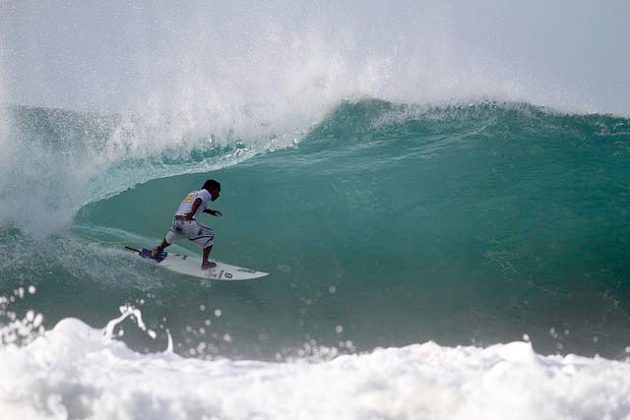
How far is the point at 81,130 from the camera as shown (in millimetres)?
10203

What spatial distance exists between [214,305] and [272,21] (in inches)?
332

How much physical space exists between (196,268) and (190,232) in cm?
52

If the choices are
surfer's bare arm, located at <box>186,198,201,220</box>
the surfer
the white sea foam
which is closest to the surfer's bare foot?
the surfer

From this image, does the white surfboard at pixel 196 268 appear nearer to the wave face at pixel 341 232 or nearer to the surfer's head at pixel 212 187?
the wave face at pixel 341 232

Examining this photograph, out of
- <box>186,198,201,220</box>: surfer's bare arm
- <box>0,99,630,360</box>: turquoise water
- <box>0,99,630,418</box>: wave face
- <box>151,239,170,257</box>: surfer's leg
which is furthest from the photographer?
<box>151,239,170,257</box>: surfer's leg

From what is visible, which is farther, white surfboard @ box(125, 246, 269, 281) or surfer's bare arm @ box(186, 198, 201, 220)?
white surfboard @ box(125, 246, 269, 281)

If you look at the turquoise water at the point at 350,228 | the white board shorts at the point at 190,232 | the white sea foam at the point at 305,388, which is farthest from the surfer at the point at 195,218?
the white sea foam at the point at 305,388

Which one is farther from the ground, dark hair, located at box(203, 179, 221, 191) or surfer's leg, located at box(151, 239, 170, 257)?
dark hair, located at box(203, 179, 221, 191)

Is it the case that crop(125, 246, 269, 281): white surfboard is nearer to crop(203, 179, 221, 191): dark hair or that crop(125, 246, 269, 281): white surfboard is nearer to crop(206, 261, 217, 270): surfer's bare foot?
crop(206, 261, 217, 270): surfer's bare foot

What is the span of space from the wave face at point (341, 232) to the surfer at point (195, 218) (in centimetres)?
49

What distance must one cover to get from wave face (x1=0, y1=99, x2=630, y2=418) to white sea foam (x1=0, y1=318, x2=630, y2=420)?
15 cm

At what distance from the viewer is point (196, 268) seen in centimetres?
800

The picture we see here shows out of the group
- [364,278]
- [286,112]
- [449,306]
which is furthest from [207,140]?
[449,306]

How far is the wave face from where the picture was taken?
693cm
